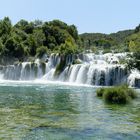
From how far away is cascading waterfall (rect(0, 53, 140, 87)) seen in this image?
58.7 metres

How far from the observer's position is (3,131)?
60.0 ft

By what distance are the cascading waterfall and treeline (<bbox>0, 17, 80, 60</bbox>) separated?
249 inches

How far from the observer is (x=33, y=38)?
96.7 meters

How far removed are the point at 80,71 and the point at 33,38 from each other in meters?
35.6

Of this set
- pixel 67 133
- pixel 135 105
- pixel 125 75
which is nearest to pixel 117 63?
pixel 125 75

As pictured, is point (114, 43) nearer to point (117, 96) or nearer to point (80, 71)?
point (80, 71)

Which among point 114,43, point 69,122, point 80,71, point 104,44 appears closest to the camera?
point 69,122

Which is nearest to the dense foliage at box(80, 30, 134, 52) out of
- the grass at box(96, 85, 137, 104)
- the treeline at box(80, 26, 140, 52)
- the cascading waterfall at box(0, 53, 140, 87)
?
the treeline at box(80, 26, 140, 52)

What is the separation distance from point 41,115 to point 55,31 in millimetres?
80594

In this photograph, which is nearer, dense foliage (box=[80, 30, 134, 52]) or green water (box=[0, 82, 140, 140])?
green water (box=[0, 82, 140, 140])

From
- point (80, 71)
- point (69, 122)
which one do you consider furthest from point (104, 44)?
point (69, 122)

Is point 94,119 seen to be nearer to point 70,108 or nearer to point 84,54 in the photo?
point 70,108

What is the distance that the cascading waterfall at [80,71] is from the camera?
58688mm

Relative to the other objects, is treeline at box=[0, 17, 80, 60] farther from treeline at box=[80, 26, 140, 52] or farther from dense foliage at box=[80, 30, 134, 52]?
treeline at box=[80, 26, 140, 52]
